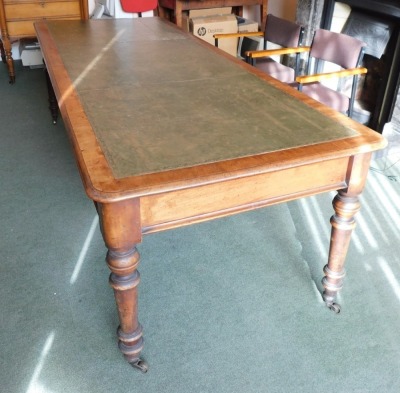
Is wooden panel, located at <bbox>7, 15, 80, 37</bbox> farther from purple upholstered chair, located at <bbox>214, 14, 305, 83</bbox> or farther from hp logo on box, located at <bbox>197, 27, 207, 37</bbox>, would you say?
purple upholstered chair, located at <bbox>214, 14, 305, 83</bbox>

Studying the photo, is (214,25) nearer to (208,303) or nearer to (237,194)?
(208,303)

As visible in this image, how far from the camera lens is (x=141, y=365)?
4.70 ft

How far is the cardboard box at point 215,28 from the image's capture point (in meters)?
4.06

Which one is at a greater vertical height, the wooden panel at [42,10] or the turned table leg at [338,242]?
the wooden panel at [42,10]

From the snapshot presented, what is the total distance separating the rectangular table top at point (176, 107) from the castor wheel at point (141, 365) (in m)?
0.67

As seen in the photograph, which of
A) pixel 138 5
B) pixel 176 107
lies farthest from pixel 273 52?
pixel 138 5

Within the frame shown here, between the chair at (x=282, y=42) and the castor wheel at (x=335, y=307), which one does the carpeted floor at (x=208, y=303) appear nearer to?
the castor wheel at (x=335, y=307)

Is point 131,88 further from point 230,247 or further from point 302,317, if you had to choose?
point 302,317

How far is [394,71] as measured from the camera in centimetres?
267

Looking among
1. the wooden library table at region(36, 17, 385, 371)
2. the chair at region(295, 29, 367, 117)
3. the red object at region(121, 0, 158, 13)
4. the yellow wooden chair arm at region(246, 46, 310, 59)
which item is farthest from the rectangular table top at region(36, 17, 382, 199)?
the red object at region(121, 0, 158, 13)

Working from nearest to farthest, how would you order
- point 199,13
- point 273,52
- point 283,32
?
point 273,52 → point 283,32 → point 199,13

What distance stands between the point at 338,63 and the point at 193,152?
1.71 meters

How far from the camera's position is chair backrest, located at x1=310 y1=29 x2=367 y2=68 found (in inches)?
96.7

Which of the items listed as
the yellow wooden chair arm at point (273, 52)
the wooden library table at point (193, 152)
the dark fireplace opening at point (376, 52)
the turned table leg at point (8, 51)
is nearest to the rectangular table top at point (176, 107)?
the wooden library table at point (193, 152)
